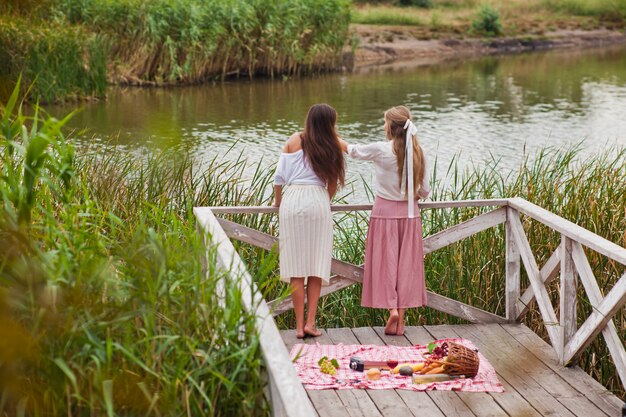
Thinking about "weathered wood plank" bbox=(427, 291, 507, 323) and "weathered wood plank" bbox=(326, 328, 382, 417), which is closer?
"weathered wood plank" bbox=(326, 328, 382, 417)

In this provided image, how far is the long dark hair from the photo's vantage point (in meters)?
5.82

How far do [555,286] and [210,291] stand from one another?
360 cm

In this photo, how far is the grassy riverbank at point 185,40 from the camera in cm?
1923

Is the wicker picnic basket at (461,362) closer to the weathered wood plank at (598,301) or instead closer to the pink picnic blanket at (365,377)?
the pink picnic blanket at (365,377)

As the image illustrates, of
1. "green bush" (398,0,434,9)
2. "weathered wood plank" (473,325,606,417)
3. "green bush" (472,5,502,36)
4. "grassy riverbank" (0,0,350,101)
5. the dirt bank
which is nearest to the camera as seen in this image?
"weathered wood plank" (473,325,606,417)

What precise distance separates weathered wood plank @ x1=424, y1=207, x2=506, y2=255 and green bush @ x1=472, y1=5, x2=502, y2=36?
106 feet

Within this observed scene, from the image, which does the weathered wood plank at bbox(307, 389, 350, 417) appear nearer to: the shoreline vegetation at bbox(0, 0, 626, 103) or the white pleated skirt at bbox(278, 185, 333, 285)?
the white pleated skirt at bbox(278, 185, 333, 285)

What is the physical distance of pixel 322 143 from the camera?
5875 mm

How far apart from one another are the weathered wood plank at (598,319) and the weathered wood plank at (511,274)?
0.91 m

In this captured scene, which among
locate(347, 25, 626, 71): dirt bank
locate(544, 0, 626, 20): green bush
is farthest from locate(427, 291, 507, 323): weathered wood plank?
locate(544, 0, 626, 20): green bush

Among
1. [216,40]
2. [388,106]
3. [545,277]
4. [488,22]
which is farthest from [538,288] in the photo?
[488,22]

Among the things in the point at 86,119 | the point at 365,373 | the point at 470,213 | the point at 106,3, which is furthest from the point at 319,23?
the point at 365,373

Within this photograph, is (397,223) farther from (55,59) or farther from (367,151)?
(55,59)

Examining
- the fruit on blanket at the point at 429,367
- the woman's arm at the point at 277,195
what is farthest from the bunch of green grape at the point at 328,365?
the woman's arm at the point at 277,195
